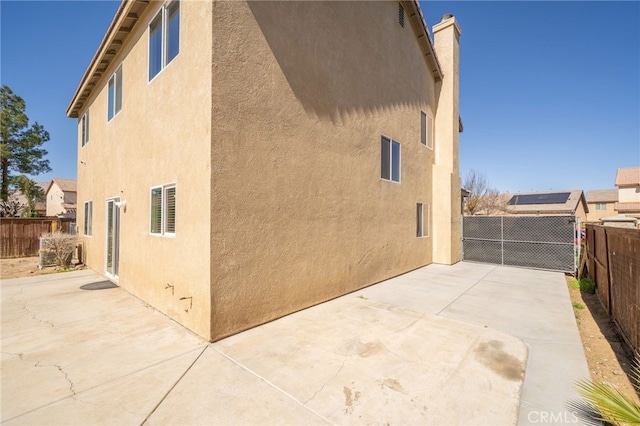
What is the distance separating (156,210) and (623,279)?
851cm

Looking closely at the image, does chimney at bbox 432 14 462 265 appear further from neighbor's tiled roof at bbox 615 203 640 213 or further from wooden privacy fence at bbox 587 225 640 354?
neighbor's tiled roof at bbox 615 203 640 213

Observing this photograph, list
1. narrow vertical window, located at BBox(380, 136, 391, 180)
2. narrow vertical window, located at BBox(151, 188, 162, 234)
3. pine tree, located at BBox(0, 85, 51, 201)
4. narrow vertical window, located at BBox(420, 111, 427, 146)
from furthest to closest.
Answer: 1. pine tree, located at BBox(0, 85, 51, 201)
2. narrow vertical window, located at BBox(420, 111, 427, 146)
3. narrow vertical window, located at BBox(380, 136, 391, 180)
4. narrow vertical window, located at BBox(151, 188, 162, 234)

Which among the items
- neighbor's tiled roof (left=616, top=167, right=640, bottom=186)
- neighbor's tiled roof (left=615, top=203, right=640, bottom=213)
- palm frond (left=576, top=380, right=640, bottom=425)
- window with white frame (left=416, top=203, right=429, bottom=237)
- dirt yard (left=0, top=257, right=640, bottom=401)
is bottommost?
dirt yard (left=0, top=257, right=640, bottom=401)

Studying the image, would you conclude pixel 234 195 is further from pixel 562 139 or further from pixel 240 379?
pixel 562 139

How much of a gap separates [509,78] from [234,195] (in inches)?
580

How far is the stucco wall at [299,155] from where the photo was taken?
4.35 meters

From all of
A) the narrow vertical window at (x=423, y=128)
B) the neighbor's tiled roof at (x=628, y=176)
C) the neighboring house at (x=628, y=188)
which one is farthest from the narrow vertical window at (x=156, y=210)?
the neighbor's tiled roof at (x=628, y=176)

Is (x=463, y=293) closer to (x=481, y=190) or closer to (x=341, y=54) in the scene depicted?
(x=341, y=54)

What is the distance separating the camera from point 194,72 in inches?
177

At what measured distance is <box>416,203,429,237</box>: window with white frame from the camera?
10562mm

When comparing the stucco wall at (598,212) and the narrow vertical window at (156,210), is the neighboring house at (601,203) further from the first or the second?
the narrow vertical window at (156,210)

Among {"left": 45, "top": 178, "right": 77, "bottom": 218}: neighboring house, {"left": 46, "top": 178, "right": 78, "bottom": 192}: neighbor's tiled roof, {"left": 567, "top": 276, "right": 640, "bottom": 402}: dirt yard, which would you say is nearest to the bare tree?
{"left": 567, "top": 276, "right": 640, "bottom": 402}: dirt yard

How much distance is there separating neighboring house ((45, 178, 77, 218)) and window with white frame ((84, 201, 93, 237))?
83.4 feet

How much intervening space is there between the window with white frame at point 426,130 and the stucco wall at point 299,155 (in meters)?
2.40
